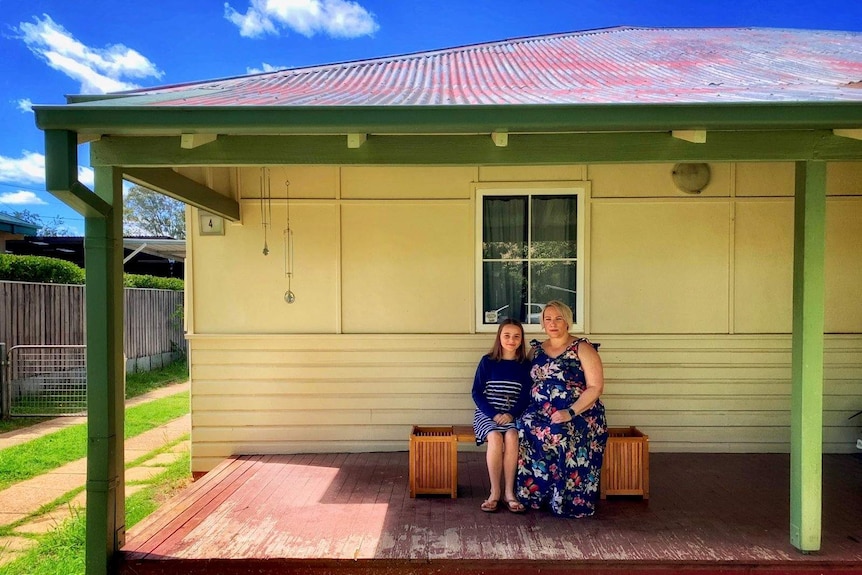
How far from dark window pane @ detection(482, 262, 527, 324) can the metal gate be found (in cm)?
547

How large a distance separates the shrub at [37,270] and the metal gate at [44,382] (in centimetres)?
118

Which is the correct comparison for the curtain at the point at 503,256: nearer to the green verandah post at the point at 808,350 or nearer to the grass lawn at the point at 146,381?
the green verandah post at the point at 808,350

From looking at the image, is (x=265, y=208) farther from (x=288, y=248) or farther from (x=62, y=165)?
(x=62, y=165)

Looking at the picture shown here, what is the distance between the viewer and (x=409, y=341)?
452cm

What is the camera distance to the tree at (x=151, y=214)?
2919cm

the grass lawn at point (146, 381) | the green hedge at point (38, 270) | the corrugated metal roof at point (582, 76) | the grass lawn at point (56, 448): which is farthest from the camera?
the green hedge at point (38, 270)

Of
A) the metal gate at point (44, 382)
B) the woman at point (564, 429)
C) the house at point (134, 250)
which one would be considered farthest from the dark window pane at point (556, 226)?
the house at point (134, 250)

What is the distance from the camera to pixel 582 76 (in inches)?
145

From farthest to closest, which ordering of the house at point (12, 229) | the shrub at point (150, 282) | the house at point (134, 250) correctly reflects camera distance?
the house at point (134, 250) → the house at point (12, 229) → the shrub at point (150, 282)

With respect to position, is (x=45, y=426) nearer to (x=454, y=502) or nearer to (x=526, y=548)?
(x=454, y=502)

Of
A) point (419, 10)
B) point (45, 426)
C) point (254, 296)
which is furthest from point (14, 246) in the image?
point (419, 10)

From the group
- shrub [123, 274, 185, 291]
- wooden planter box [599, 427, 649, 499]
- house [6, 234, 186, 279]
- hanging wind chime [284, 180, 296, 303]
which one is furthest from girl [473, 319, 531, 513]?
shrub [123, 274, 185, 291]

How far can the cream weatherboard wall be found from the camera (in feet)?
14.7

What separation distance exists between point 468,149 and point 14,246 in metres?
13.1
